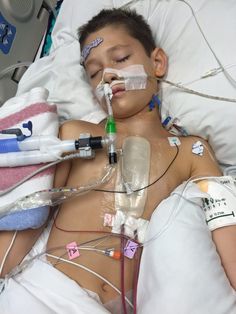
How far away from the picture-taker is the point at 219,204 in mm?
1171

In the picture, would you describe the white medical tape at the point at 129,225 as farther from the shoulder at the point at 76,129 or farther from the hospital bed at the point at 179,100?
the shoulder at the point at 76,129

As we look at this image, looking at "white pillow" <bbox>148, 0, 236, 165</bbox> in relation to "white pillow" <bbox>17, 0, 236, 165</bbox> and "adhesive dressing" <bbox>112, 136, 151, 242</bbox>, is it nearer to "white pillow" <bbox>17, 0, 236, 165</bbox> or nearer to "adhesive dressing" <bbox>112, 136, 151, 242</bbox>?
"white pillow" <bbox>17, 0, 236, 165</bbox>

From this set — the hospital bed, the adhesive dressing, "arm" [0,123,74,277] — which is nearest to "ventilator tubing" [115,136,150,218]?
the adhesive dressing

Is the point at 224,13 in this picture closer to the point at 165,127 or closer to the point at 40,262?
the point at 165,127

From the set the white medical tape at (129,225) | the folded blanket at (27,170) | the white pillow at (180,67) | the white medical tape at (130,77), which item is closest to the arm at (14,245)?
the folded blanket at (27,170)

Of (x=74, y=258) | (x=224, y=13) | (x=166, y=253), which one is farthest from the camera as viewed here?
(x=224, y=13)

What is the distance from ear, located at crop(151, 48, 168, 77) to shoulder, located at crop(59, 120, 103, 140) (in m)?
0.36

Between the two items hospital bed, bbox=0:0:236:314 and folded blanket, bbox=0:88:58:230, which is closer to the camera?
hospital bed, bbox=0:0:236:314

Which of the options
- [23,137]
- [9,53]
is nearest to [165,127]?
[23,137]

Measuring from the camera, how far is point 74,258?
1.25 m

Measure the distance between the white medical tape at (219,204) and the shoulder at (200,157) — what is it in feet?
0.38

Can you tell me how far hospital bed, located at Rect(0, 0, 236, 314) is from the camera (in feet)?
3.44

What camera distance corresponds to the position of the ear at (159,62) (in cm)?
155

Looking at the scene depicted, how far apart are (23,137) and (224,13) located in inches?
38.1
